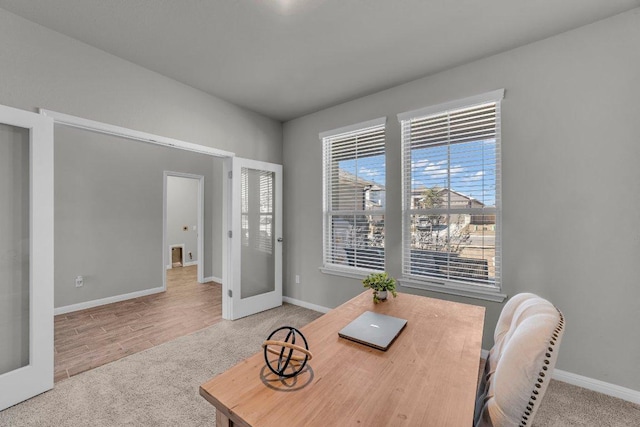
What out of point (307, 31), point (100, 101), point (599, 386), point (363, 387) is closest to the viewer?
point (363, 387)

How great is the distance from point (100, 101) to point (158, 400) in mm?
2511

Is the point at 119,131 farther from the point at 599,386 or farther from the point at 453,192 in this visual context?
the point at 599,386

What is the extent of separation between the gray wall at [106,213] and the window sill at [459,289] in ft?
13.7

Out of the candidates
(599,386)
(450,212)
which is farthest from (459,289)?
(599,386)

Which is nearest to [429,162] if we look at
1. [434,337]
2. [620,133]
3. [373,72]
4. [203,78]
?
[373,72]

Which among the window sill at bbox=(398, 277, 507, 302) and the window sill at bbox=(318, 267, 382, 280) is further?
the window sill at bbox=(318, 267, 382, 280)

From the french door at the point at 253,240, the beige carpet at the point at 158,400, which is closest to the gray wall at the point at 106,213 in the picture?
the french door at the point at 253,240

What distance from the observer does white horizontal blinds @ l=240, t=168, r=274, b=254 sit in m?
3.65

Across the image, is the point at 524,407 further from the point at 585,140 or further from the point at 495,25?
the point at 495,25

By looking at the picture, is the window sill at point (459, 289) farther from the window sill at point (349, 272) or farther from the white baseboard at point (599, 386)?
the white baseboard at point (599, 386)

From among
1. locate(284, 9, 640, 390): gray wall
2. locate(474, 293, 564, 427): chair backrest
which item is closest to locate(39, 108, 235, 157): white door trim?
locate(284, 9, 640, 390): gray wall

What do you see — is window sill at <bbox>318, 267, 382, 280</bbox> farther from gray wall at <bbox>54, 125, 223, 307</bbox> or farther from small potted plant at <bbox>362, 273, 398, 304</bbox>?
gray wall at <bbox>54, 125, 223, 307</bbox>

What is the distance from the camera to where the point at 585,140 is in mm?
2105

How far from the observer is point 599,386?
205 centimetres
